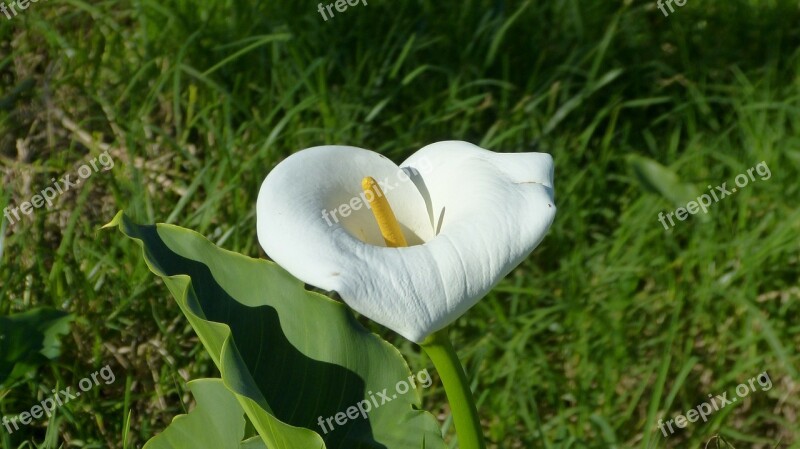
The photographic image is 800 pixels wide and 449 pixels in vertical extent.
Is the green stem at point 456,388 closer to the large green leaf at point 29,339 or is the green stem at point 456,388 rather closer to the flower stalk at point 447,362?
the flower stalk at point 447,362

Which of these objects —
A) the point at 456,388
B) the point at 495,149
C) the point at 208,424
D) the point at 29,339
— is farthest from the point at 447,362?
the point at 495,149

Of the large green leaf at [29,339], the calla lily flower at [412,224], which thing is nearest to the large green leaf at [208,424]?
the calla lily flower at [412,224]

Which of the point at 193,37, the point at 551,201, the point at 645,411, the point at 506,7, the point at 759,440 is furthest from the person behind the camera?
the point at 506,7

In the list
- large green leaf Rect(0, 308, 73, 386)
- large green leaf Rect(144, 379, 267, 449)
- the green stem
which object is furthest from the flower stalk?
large green leaf Rect(0, 308, 73, 386)

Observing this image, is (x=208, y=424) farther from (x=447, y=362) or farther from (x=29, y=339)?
(x=29, y=339)

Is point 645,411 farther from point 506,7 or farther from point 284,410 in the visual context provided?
point 506,7

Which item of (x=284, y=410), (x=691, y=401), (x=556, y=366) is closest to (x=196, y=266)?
(x=284, y=410)
